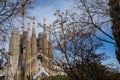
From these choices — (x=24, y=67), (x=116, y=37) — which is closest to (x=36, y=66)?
(x=24, y=67)

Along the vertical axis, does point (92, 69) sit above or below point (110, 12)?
below

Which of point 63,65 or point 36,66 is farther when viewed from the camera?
point 36,66

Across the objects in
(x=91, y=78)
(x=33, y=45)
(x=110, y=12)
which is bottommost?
(x=91, y=78)

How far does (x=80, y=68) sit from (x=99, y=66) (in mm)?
1415

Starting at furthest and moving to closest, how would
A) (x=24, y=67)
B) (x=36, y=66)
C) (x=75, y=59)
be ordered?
1. (x=24, y=67)
2. (x=36, y=66)
3. (x=75, y=59)

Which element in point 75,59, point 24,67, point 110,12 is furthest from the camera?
point 24,67

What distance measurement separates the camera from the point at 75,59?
48.2 feet

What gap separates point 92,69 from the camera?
49.5 ft

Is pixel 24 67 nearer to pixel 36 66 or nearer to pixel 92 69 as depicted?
pixel 36 66

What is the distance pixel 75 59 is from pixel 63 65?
78 cm

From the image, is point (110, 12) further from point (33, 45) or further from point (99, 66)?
point (33, 45)

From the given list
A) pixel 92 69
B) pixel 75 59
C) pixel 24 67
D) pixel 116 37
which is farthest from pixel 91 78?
pixel 24 67

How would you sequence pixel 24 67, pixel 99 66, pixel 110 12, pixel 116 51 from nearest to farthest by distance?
pixel 110 12
pixel 116 51
pixel 99 66
pixel 24 67

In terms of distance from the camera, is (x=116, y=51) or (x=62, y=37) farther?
(x=62, y=37)
